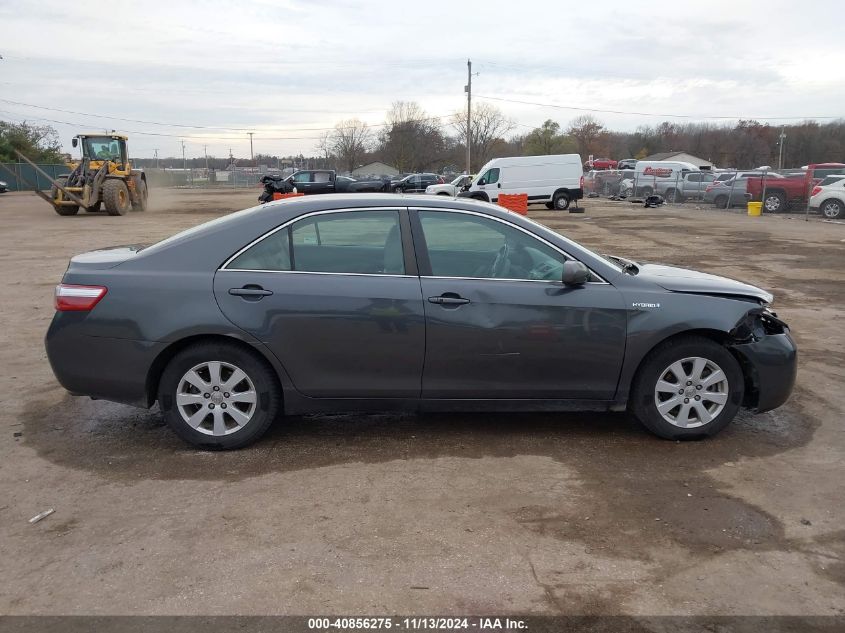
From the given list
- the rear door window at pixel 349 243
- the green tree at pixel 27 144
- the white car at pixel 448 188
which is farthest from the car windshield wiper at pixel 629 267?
the green tree at pixel 27 144

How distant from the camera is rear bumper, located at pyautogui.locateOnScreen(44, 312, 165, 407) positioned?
4.39 meters

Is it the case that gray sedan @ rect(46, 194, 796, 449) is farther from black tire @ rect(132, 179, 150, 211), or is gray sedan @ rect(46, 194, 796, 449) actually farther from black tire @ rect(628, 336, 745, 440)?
black tire @ rect(132, 179, 150, 211)

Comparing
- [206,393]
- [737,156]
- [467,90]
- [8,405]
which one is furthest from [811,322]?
[737,156]

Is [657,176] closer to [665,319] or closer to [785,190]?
[785,190]

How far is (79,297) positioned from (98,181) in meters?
27.3

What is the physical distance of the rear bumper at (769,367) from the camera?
4.56m

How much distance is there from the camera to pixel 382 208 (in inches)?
182

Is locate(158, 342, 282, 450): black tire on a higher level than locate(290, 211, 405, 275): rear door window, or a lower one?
lower

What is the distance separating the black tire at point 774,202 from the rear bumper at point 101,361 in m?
28.6

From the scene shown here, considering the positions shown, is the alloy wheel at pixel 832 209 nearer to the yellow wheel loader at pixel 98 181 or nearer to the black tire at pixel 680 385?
the black tire at pixel 680 385

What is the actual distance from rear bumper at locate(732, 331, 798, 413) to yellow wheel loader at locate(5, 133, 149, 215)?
91.6 ft

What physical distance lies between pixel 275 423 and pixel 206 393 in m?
0.73

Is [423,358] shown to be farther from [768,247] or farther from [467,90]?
Result: [467,90]

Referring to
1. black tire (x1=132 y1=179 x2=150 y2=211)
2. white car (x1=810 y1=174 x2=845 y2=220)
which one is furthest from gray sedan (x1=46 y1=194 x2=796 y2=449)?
black tire (x1=132 y1=179 x2=150 y2=211)
